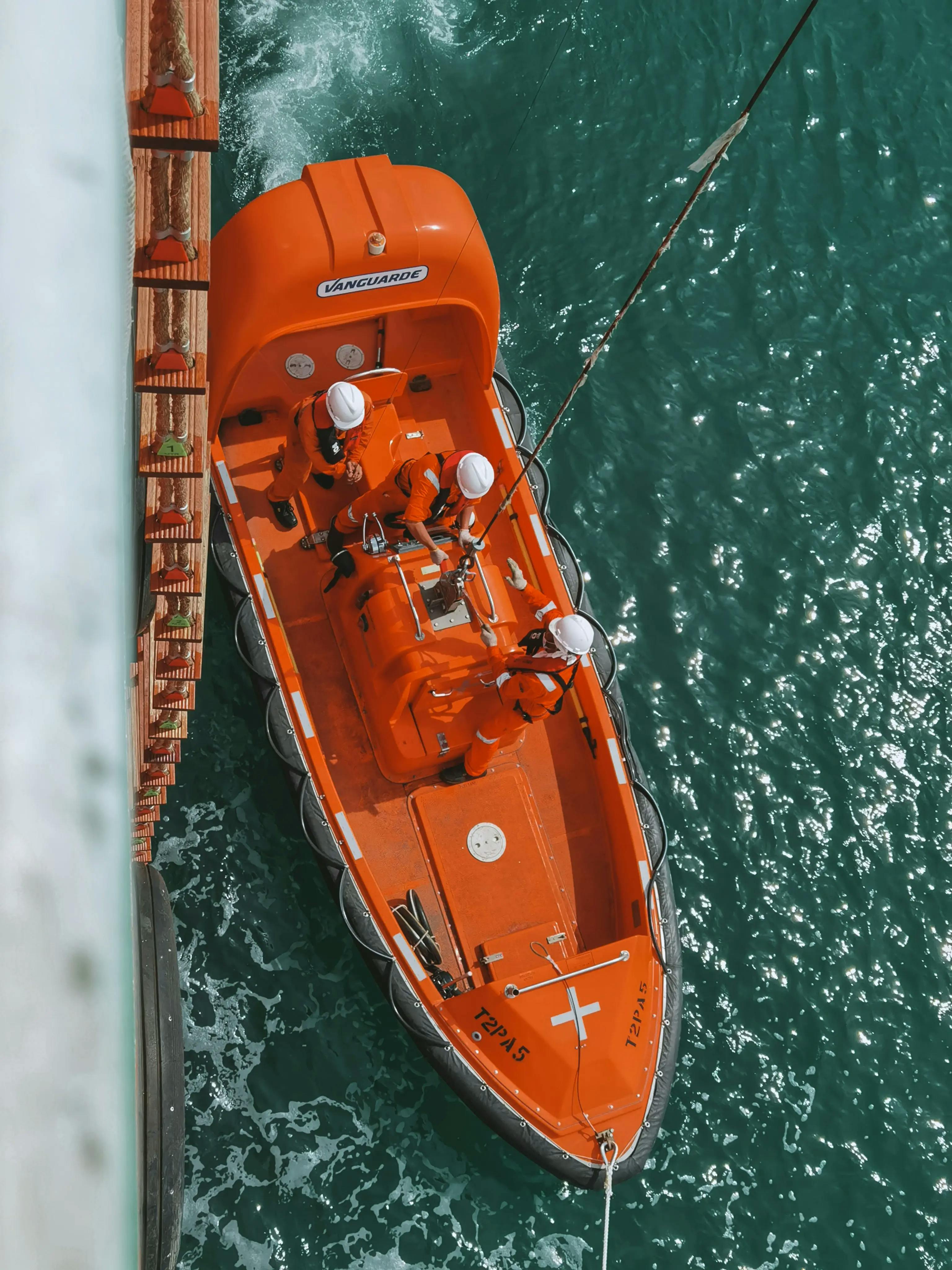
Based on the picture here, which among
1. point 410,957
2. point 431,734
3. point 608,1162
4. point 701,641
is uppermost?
point 701,641

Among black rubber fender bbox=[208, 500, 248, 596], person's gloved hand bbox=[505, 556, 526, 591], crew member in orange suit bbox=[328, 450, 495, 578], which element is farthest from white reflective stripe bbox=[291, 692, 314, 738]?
person's gloved hand bbox=[505, 556, 526, 591]

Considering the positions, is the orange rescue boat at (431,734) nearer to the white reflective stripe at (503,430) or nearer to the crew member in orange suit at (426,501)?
the crew member in orange suit at (426,501)

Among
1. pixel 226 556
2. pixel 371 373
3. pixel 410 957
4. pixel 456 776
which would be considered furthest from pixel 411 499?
pixel 410 957

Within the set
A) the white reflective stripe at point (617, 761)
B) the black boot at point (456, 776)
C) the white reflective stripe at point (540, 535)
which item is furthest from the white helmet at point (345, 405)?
the white reflective stripe at point (617, 761)

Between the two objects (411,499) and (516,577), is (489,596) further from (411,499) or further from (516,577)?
(411,499)

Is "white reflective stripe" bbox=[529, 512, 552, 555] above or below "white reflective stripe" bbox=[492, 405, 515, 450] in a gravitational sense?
below

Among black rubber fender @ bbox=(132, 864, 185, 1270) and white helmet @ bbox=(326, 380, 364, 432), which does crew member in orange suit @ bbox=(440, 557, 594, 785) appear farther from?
black rubber fender @ bbox=(132, 864, 185, 1270)

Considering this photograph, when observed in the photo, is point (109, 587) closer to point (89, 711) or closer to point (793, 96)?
point (89, 711)
